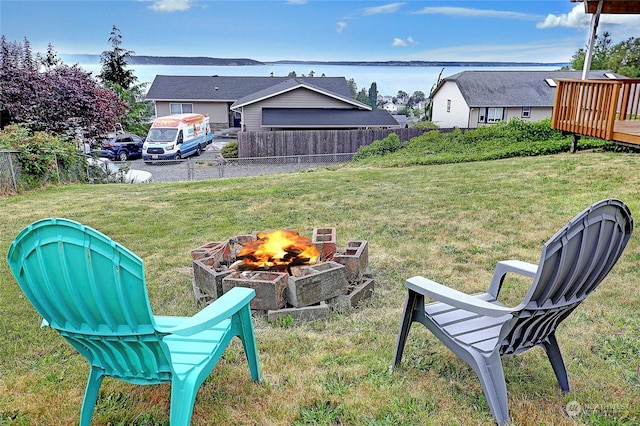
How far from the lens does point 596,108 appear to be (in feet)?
21.4

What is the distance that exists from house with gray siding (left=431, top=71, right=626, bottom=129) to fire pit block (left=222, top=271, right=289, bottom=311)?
26197 mm

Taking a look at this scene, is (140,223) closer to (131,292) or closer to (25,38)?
(131,292)

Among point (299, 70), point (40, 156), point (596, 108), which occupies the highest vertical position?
point (299, 70)

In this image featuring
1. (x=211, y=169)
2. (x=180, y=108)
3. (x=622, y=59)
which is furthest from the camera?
(x=622, y=59)

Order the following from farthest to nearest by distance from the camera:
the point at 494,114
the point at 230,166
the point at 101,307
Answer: the point at 494,114 → the point at 230,166 → the point at 101,307

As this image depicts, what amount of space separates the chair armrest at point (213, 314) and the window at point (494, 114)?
28.9 meters

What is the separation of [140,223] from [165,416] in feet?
14.7

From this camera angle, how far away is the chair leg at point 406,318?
2.63m

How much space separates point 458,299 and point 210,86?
106 feet

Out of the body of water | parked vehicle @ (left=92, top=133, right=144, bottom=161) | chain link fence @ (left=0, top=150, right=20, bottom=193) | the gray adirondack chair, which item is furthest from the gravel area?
the gray adirondack chair

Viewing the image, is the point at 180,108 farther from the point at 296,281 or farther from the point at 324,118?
the point at 296,281

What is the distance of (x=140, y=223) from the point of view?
252 inches

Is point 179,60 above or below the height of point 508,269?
above

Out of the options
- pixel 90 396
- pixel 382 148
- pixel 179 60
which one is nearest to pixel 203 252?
pixel 90 396
